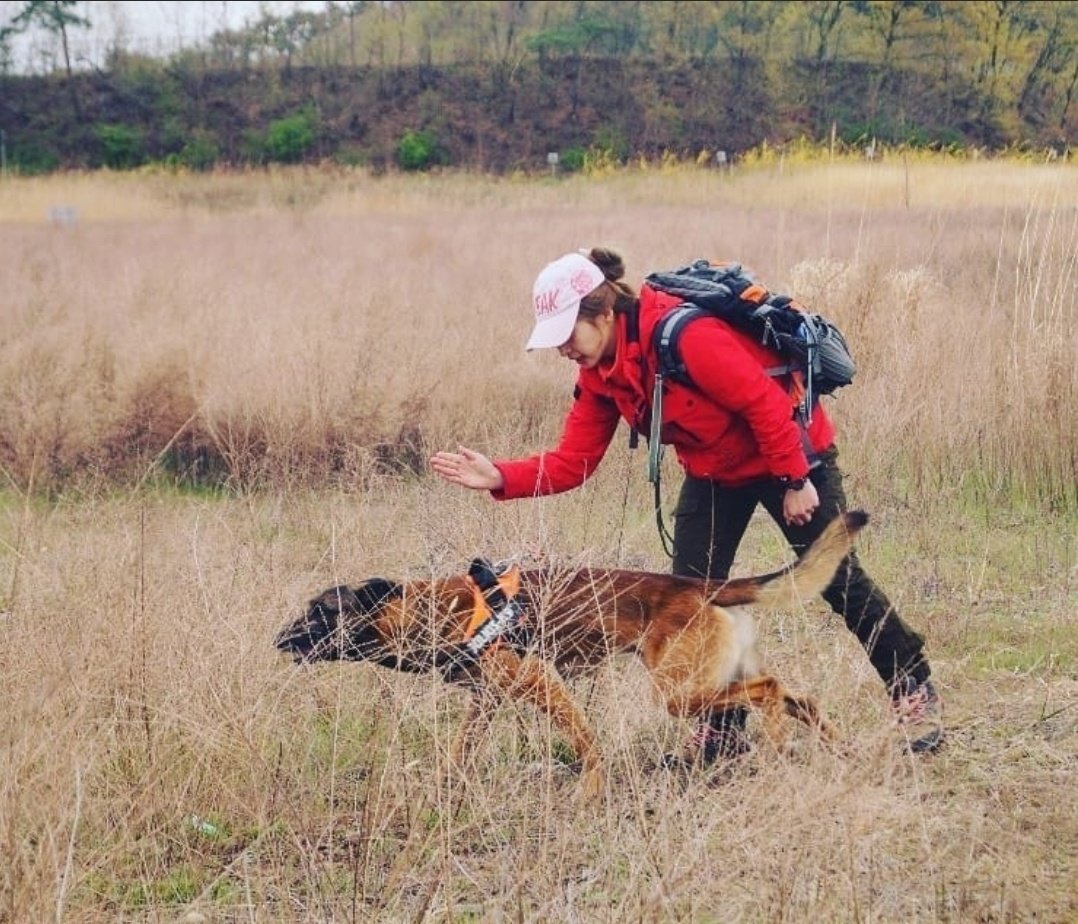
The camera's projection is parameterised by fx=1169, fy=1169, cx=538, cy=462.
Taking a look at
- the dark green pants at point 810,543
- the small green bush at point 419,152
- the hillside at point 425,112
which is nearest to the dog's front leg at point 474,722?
the dark green pants at point 810,543

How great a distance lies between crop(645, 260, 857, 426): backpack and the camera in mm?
3016

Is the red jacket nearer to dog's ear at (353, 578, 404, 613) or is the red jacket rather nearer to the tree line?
dog's ear at (353, 578, 404, 613)

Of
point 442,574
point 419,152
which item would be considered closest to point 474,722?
point 442,574

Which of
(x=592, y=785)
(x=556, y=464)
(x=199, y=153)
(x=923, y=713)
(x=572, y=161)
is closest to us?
(x=592, y=785)

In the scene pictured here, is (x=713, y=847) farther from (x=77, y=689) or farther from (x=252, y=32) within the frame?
(x=252, y=32)

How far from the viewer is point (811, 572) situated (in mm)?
3088

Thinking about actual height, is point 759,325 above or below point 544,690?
above

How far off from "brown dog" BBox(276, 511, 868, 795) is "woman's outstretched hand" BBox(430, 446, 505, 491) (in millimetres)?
311

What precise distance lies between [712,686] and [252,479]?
345cm

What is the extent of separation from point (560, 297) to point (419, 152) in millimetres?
30925

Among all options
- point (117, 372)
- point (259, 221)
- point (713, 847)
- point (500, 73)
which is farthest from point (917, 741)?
point (500, 73)

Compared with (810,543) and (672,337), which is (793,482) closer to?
(810,543)

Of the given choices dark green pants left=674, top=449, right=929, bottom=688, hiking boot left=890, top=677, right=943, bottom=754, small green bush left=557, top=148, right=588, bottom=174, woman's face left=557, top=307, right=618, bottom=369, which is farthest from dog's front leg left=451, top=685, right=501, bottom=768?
small green bush left=557, top=148, right=588, bottom=174

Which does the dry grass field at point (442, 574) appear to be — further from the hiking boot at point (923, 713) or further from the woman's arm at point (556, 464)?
the woman's arm at point (556, 464)
